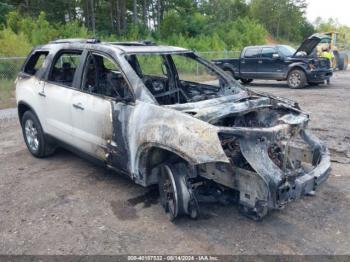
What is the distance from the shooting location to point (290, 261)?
3.23 meters

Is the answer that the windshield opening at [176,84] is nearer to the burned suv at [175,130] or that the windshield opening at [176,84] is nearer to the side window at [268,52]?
the burned suv at [175,130]

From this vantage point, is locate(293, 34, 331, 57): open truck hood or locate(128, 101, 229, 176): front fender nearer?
locate(128, 101, 229, 176): front fender

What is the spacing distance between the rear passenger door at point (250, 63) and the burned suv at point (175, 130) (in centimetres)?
1057

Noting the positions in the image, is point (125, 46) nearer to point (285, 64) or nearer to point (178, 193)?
point (178, 193)

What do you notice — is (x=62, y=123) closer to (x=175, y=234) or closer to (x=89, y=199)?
(x=89, y=199)

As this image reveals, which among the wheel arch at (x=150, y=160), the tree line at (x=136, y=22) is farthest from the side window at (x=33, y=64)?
the tree line at (x=136, y=22)

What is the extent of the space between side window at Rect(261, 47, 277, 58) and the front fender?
40.1ft

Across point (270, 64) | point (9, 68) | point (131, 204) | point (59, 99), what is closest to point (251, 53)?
point (270, 64)

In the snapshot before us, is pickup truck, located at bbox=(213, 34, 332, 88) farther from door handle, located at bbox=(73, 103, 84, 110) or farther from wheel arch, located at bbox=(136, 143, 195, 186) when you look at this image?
wheel arch, located at bbox=(136, 143, 195, 186)

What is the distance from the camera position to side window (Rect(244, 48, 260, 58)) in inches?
611

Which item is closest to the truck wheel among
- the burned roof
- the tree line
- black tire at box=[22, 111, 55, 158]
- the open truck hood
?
the burned roof

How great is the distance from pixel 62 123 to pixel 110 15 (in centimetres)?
2953

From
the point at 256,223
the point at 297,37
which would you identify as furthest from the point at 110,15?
the point at 256,223

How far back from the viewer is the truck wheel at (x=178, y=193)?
12.2 feet
